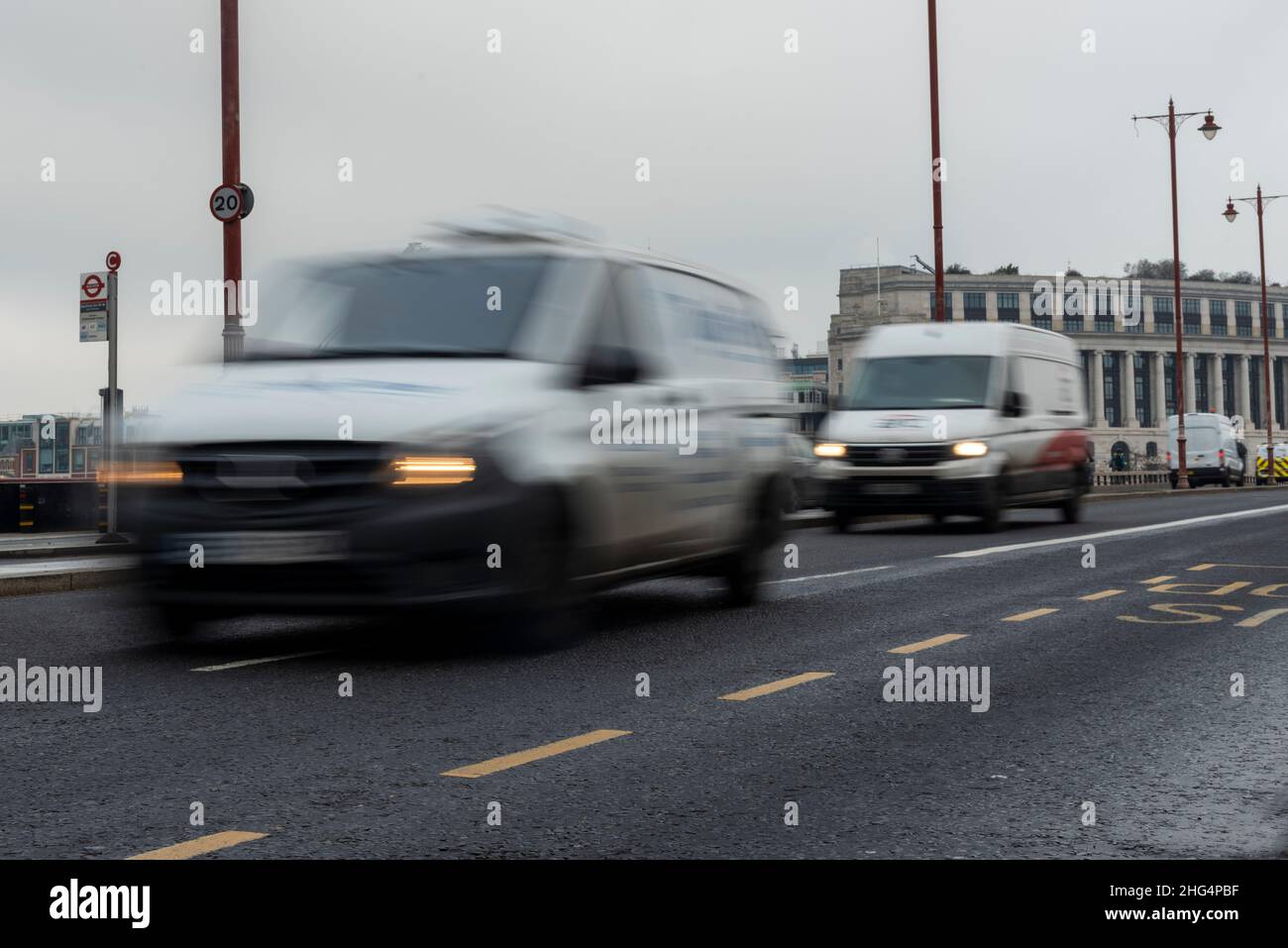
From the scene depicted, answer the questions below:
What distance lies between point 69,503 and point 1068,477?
18.6m

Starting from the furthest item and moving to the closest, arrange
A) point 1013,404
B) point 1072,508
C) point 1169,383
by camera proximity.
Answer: point 1169,383
point 1072,508
point 1013,404

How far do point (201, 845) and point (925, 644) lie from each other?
16.4 ft

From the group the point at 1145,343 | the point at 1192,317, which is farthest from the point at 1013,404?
the point at 1192,317

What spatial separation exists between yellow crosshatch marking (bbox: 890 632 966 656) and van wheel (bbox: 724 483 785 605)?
172 cm

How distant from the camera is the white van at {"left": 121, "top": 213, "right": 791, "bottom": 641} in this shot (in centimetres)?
699

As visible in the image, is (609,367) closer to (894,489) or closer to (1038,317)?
(894,489)

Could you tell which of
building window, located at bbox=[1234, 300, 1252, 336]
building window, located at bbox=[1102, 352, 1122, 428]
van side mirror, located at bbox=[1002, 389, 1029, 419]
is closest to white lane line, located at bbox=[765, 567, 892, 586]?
van side mirror, located at bbox=[1002, 389, 1029, 419]

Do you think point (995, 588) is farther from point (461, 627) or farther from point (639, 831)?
point (639, 831)

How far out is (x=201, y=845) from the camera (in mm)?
4137

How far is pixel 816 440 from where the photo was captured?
1909cm

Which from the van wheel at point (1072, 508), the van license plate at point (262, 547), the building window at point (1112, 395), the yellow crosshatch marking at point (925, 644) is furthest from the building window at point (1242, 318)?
the van license plate at point (262, 547)

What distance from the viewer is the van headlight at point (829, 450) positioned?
1888cm

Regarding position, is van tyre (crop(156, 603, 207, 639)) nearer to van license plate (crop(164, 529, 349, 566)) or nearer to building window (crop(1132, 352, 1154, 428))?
van license plate (crop(164, 529, 349, 566))
